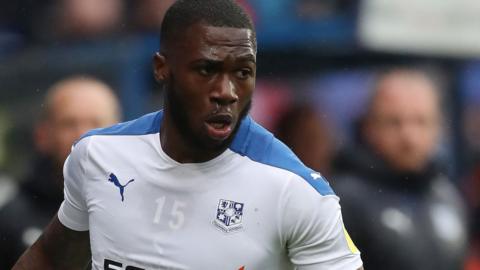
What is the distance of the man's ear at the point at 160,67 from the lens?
3.87 m

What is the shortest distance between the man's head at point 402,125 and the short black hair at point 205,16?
2.51m

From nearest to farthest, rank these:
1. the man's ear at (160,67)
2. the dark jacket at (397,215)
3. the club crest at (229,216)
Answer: the club crest at (229,216) → the man's ear at (160,67) → the dark jacket at (397,215)

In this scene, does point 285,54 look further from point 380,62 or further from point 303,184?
point 303,184

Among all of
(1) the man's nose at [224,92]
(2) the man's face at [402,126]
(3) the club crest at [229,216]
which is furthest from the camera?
(2) the man's face at [402,126]

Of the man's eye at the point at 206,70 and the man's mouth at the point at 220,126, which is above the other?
the man's eye at the point at 206,70

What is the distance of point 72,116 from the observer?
5785 millimetres

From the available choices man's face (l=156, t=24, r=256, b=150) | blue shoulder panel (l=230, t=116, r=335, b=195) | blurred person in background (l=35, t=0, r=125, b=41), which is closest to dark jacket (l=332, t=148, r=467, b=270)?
blurred person in background (l=35, t=0, r=125, b=41)

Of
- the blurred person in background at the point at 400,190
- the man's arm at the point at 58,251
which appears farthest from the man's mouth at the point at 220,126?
the blurred person in background at the point at 400,190

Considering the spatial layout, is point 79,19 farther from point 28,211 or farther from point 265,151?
point 265,151

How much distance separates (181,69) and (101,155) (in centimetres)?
49

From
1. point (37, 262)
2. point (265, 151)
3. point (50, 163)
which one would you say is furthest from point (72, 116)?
point (265, 151)

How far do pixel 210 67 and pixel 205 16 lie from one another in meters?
0.16

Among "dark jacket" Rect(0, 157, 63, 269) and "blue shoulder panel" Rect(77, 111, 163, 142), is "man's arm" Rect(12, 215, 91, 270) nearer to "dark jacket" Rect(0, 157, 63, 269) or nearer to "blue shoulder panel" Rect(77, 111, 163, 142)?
"blue shoulder panel" Rect(77, 111, 163, 142)

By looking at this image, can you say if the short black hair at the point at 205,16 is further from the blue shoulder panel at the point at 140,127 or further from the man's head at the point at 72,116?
the man's head at the point at 72,116
